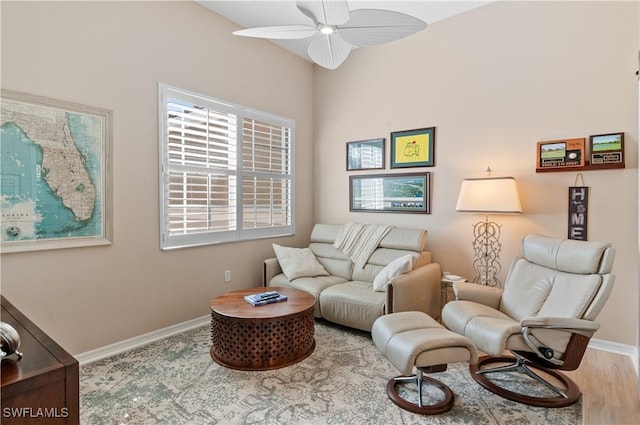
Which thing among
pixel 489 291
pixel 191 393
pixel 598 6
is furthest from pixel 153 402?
pixel 598 6

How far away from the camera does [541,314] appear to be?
2.40 metres

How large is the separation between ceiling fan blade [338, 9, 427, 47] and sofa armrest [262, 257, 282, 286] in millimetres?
2447

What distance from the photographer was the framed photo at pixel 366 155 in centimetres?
418

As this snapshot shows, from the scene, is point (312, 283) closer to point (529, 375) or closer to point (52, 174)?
point (529, 375)

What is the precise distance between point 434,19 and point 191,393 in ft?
13.6

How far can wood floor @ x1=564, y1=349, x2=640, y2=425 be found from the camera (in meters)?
2.00

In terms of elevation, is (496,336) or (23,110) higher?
(23,110)

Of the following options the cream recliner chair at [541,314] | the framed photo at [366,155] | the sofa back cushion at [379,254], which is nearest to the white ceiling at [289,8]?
the framed photo at [366,155]

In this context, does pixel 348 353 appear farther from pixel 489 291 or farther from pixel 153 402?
pixel 153 402

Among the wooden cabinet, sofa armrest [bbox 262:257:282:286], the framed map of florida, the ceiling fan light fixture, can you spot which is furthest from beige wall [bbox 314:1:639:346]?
A: the wooden cabinet

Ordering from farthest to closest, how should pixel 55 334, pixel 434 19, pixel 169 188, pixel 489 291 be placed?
pixel 434 19, pixel 169 188, pixel 489 291, pixel 55 334

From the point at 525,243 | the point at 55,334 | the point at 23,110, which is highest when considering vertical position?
the point at 23,110

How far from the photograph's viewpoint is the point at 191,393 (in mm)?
2227

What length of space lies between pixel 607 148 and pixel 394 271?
2.02 m
